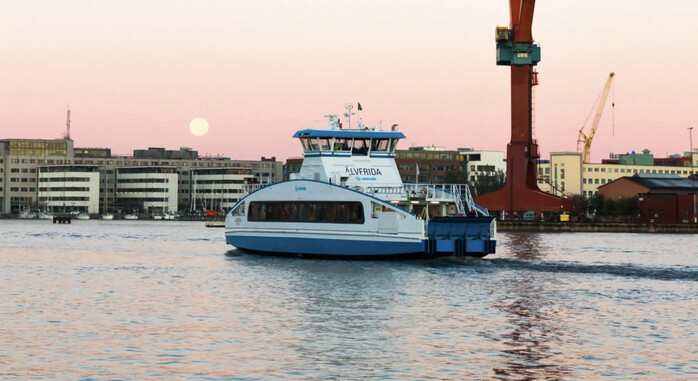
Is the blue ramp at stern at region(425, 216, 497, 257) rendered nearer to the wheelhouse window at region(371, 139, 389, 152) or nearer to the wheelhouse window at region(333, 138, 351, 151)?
the wheelhouse window at region(371, 139, 389, 152)

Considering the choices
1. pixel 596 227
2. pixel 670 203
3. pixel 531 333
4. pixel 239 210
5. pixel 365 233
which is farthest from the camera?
pixel 670 203

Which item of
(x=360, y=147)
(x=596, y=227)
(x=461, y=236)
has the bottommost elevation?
(x=461, y=236)

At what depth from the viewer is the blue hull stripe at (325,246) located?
5762 cm

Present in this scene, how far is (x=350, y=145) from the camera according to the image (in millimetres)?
67125

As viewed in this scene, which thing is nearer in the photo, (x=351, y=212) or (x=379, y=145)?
(x=351, y=212)

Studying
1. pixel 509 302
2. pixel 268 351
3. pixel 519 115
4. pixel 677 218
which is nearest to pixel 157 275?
pixel 509 302

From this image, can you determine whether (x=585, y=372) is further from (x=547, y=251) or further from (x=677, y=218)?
(x=677, y=218)

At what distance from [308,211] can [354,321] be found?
27.1m

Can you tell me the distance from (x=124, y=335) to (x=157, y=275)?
26202 millimetres

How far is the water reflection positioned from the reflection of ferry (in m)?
6.11

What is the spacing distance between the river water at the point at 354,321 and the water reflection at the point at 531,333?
0.08m

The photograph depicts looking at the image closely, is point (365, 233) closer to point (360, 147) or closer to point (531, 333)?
point (360, 147)

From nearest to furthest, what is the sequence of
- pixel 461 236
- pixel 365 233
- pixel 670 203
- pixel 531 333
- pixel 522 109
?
pixel 531 333, pixel 461 236, pixel 365 233, pixel 522 109, pixel 670 203

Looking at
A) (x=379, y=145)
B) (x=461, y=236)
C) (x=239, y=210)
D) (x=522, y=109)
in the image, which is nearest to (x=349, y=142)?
(x=379, y=145)
